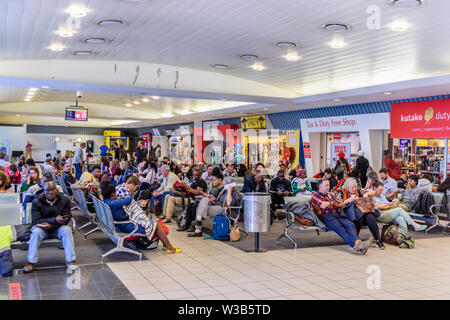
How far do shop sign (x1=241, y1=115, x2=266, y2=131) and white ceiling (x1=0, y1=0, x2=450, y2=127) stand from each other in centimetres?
693

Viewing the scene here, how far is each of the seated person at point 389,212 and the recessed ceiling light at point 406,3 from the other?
3.40 m

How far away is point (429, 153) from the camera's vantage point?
13.3 m

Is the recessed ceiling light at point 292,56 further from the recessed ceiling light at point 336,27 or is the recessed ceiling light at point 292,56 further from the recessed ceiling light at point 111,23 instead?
the recessed ceiling light at point 111,23

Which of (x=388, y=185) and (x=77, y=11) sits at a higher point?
(x=77, y=11)

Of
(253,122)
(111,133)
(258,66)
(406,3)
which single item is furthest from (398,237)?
(111,133)

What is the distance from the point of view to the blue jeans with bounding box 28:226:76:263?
20.3 feet

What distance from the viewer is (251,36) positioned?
912 centimetres

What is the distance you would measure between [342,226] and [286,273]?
2.08 m

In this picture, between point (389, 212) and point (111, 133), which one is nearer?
point (389, 212)

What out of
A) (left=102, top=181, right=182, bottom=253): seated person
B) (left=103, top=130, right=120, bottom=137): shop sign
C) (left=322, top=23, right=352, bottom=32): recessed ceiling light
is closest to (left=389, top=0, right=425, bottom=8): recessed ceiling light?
(left=322, top=23, right=352, bottom=32): recessed ceiling light

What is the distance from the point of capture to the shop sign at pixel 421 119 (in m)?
12.4

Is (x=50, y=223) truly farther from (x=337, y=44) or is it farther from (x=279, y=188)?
(x=337, y=44)

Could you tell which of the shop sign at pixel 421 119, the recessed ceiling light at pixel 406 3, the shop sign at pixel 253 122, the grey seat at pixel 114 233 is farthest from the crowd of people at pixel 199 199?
the shop sign at pixel 253 122
